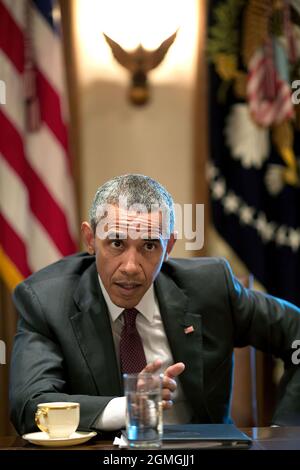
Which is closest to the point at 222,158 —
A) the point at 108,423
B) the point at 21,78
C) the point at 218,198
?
the point at 218,198

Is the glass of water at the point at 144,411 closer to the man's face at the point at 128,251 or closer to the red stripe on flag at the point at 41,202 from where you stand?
the man's face at the point at 128,251

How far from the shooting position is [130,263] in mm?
1728

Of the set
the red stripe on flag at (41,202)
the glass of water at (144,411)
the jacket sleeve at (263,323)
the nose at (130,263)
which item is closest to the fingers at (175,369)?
the glass of water at (144,411)

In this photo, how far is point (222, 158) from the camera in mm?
3324

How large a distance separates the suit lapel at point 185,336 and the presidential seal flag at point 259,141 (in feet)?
4.51

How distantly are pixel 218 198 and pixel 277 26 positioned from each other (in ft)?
Result: 2.73

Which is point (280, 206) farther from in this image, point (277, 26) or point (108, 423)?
point (108, 423)

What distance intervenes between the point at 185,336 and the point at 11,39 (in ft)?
5.72

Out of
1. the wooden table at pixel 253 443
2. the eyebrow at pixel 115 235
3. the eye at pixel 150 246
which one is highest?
the eyebrow at pixel 115 235

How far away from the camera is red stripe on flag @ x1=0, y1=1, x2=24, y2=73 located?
3.08 meters

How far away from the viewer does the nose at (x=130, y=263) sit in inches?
67.9

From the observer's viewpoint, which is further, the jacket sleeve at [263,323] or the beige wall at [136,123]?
the beige wall at [136,123]

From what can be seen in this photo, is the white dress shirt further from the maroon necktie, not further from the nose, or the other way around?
the nose

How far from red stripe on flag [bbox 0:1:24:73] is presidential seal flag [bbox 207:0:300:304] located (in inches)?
33.1
